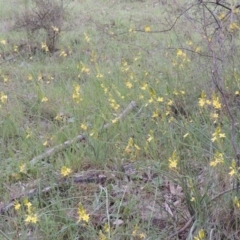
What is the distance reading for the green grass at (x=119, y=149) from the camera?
2.61 metres

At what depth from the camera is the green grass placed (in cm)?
261

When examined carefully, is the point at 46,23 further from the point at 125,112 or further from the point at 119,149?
the point at 119,149

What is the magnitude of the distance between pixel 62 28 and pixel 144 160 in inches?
173

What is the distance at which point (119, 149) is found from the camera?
3391 mm

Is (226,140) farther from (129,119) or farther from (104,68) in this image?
(104,68)

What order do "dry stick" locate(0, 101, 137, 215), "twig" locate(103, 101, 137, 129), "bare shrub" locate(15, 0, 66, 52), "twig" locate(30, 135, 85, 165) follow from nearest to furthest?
1. "dry stick" locate(0, 101, 137, 215)
2. "twig" locate(30, 135, 85, 165)
3. "twig" locate(103, 101, 137, 129)
4. "bare shrub" locate(15, 0, 66, 52)

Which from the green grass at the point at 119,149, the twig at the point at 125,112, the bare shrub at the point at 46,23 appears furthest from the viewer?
the bare shrub at the point at 46,23

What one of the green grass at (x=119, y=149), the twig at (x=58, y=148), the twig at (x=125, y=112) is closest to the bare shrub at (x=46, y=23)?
the green grass at (x=119, y=149)

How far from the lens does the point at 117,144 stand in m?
3.48

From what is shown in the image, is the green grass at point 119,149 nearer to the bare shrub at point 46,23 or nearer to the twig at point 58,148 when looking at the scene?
the twig at point 58,148

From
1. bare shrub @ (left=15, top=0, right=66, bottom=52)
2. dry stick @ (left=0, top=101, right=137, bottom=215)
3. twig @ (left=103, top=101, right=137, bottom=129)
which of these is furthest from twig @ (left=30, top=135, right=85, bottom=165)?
bare shrub @ (left=15, top=0, right=66, bottom=52)

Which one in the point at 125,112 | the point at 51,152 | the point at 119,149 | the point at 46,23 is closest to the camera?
the point at 119,149

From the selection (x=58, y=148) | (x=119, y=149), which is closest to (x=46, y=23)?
(x=58, y=148)

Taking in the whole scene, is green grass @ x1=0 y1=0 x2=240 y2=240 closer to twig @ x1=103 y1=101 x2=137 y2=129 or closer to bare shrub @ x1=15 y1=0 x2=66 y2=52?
twig @ x1=103 y1=101 x2=137 y2=129
